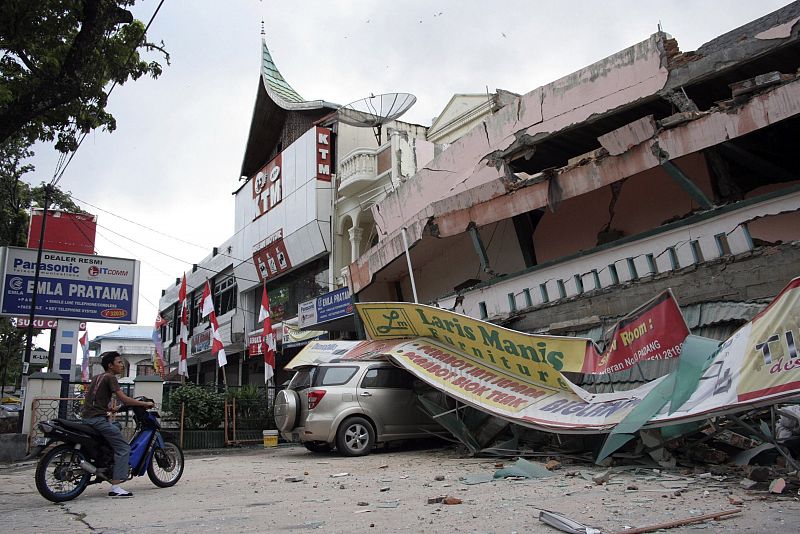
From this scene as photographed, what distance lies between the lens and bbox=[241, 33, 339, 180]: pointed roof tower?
27.8m

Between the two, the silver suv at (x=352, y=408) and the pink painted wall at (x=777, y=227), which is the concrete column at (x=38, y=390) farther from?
the pink painted wall at (x=777, y=227)

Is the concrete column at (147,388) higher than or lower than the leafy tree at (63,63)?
lower

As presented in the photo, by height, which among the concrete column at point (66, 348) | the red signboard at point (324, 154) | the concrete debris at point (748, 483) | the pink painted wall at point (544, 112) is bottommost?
the concrete debris at point (748, 483)

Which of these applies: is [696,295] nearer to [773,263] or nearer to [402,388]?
[773,263]

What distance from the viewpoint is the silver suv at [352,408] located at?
1009 cm

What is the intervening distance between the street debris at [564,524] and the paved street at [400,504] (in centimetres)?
6

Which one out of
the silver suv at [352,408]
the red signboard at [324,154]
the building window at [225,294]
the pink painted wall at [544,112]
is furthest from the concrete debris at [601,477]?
Answer: the building window at [225,294]

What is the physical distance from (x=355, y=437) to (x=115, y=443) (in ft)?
15.0

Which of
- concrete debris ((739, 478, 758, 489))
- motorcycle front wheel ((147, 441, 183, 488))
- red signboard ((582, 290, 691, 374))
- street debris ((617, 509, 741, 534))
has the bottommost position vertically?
street debris ((617, 509, 741, 534))

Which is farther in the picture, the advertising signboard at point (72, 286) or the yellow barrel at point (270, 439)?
the advertising signboard at point (72, 286)

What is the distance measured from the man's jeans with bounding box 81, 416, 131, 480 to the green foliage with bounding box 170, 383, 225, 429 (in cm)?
860

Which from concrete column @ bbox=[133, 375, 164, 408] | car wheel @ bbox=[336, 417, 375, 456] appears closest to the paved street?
car wheel @ bbox=[336, 417, 375, 456]

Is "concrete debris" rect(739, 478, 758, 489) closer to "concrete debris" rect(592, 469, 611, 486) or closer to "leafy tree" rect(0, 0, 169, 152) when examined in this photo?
"concrete debris" rect(592, 469, 611, 486)

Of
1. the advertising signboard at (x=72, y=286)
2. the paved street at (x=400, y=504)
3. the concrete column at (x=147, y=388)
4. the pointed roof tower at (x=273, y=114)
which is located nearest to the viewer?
A: the paved street at (x=400, y=504)
